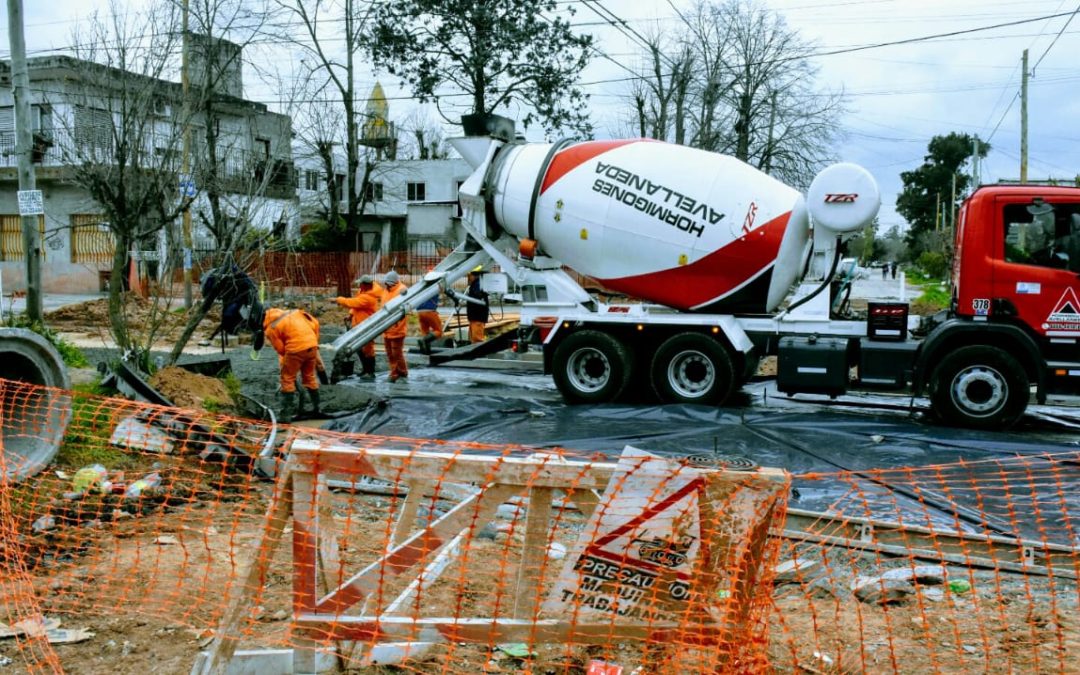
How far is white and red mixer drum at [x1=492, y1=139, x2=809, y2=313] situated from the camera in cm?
1009

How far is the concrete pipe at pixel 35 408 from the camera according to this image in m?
6.76

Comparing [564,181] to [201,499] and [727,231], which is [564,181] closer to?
[727,231]

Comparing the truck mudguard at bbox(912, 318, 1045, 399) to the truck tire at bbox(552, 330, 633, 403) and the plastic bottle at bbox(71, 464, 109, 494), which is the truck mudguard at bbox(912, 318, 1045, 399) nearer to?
the truck tire at bbox(552, 330, 633, 403)

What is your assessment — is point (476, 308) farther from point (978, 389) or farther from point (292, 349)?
point (978, 389)

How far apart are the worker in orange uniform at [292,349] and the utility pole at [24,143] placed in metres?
3.32

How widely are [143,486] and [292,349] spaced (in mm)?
3503

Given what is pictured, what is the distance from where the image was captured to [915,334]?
10.1 m

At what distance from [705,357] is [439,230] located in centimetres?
3550

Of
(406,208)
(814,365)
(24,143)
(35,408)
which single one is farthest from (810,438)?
(406,208)

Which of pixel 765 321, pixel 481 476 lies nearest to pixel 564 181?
pixel 765 321

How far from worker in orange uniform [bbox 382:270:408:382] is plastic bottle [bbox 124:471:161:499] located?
549 centimetres

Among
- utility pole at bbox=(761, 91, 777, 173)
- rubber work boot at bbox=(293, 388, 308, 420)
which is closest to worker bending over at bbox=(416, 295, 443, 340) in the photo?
rubber work boot at bbox=(293, 388, 308, 420)

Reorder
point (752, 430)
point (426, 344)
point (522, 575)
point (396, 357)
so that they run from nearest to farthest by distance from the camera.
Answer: point (522, 575), point (752, 430), point (396, 357), point (426, 344)

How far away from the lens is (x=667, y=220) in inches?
405
